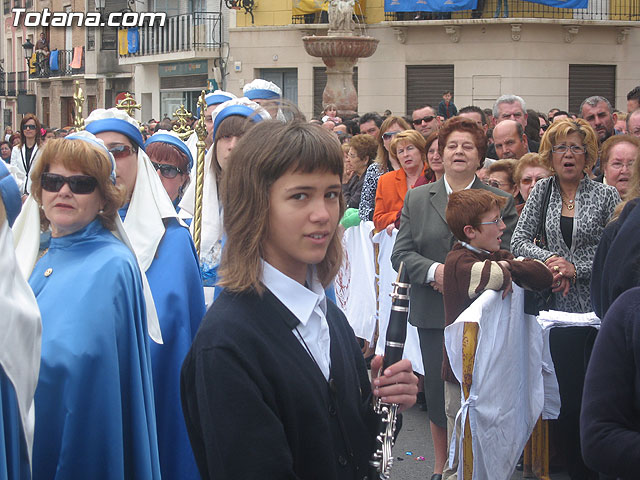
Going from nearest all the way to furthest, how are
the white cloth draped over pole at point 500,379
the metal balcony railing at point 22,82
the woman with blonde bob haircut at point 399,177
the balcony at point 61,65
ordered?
the white cloth draped over pole at point 500,379
the woman with blonde bob haircut at point 399,177
the balcony at point 61,65
the metal balcony railing at point 22,82

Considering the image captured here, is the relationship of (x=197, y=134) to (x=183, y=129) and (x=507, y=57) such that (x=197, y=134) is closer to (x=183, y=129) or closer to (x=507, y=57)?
(x=183, y=129)

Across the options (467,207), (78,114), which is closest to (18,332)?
(78,114)

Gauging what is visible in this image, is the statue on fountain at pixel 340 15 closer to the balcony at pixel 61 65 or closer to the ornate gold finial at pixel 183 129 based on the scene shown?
the ornate gold finial at pixel 183 129

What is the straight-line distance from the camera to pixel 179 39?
33.6 m

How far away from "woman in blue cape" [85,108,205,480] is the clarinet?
1.98 metres

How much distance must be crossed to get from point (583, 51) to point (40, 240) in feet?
78.7

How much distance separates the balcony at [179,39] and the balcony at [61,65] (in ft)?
15.2

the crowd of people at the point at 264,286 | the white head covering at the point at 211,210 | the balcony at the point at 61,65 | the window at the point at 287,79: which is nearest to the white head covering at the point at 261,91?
the crowd of people at the point at 264,286

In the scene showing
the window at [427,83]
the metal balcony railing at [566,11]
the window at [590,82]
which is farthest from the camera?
the window at [427,83]

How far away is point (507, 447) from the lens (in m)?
5.21

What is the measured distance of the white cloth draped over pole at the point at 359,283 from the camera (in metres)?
8.62

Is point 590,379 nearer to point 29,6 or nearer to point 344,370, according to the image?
point 344,370

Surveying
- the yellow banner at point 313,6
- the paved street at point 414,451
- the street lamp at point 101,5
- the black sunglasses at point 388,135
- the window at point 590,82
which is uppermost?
the street lamp at point 101,5

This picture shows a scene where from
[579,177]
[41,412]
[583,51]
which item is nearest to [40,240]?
[41,412]
